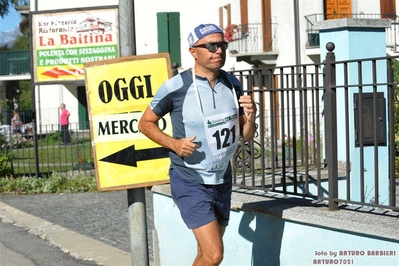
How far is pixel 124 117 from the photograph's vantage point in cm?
609

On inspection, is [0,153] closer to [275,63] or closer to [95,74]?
[95,74]

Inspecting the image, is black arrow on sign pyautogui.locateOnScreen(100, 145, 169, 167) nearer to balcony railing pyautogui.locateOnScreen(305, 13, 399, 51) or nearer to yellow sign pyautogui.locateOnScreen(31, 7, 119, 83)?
yellow sign pyautogui.locateOnScreen(31, 7, 119, 83)

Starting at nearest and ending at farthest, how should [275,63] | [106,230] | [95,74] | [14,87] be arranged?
[95,74]
[106,230]
[275,63]
[14,87]

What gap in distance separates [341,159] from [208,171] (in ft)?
11.1

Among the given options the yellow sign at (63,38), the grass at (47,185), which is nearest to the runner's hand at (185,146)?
the grass at (47,185)

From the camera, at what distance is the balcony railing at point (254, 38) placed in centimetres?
3059

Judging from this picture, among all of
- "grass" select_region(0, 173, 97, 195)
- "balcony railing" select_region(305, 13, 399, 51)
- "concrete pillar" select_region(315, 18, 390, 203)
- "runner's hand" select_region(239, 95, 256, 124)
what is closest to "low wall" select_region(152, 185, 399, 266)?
"runner's hand" select_region(239, 95, 256, 124)

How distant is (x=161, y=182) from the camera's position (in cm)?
615

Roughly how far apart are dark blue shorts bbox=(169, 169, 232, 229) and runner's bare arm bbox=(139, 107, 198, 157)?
10.1 inches

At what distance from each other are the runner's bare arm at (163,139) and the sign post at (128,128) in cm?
88

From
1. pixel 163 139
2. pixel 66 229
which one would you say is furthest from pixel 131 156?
pixel 66 229

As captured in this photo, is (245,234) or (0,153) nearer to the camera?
(245,234)

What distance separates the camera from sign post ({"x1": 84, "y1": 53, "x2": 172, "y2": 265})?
19.9 ft

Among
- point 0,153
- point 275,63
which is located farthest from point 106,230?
point 275,63
